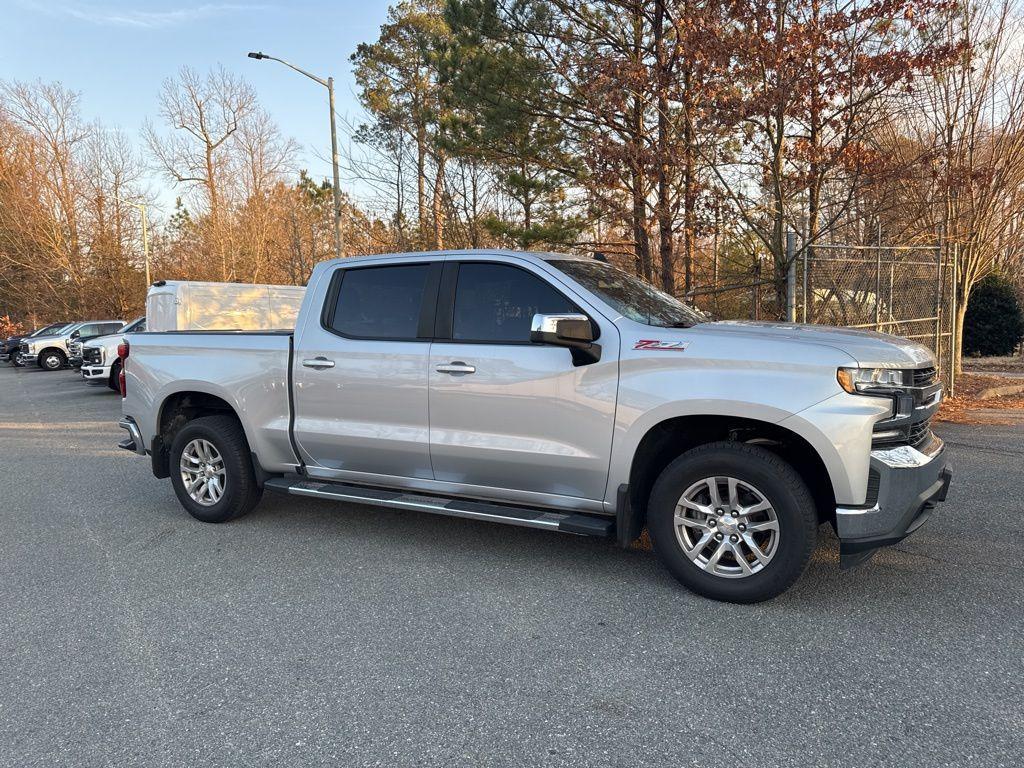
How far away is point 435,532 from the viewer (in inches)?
209

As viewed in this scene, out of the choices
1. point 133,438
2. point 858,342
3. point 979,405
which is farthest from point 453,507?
point 979,405

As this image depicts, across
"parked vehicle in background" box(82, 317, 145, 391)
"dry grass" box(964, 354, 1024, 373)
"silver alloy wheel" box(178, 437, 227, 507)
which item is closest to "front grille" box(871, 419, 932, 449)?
"silver alloy wheel" box(178, 437, 227, 507)

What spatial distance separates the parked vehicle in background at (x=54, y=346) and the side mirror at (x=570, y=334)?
25032 mm

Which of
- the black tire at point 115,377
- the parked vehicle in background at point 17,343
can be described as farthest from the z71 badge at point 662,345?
the parked vehicle in background at point 17,343

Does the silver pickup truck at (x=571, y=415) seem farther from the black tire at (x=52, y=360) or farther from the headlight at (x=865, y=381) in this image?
the black tire at (x=52, y=360)

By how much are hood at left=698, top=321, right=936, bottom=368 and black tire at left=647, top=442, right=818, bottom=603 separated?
0.62m

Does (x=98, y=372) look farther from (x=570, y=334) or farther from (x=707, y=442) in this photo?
(x=707, y=442)

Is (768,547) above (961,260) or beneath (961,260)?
beneath

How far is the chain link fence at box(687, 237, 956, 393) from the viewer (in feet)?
30.3

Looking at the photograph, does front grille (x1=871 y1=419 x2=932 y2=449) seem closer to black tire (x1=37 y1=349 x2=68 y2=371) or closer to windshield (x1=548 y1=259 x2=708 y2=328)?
windshield (x1=548 y1=259 x2=708 y2=328)

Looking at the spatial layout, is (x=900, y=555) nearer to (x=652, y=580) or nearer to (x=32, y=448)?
(x=652, y=580)

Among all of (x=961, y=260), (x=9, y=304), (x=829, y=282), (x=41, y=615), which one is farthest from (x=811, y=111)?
(x=9, y=304)

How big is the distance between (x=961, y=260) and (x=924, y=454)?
10.4 meters

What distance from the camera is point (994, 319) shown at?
727 inches
